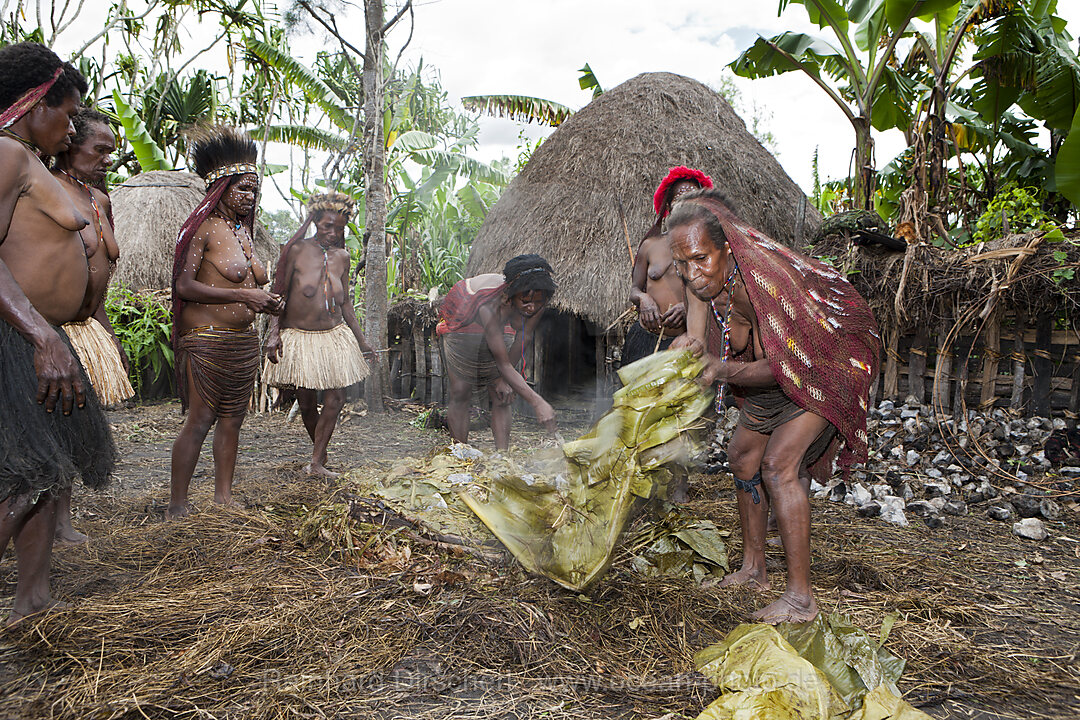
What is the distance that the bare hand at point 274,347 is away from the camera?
4.23 m

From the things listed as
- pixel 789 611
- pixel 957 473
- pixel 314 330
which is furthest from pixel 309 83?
pixel 789 611

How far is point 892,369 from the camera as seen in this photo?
17.8 feet

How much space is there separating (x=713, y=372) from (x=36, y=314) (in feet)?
7.44

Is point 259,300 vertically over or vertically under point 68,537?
over

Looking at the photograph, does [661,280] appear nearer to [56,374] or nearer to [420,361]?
[56,374]

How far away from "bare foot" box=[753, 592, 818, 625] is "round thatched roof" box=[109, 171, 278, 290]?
24.5 ft

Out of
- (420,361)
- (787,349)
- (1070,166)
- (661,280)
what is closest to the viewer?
(787,349)

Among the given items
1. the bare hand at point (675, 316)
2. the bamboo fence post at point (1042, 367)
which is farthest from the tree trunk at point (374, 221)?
the bamboo fence post at point (1042, 367)

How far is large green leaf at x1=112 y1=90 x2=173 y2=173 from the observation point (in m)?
8.82

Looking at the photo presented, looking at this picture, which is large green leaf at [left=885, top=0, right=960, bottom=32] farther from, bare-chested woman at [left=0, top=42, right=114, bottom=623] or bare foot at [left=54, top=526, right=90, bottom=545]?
bare foot at [left=54, top=526, right=90, bottom=545]

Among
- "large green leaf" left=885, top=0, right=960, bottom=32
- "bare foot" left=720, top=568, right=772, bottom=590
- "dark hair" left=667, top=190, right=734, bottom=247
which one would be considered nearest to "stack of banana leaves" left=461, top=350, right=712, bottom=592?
"dark hair" left=667, top=190, right=734, bottom=247

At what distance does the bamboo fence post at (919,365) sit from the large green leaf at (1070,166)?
6.95 feet

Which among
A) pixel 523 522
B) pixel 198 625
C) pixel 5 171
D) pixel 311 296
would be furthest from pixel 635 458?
pixel 311 296

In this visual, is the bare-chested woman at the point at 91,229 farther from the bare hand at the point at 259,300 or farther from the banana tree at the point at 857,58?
the banana tree at the point at 857,58
